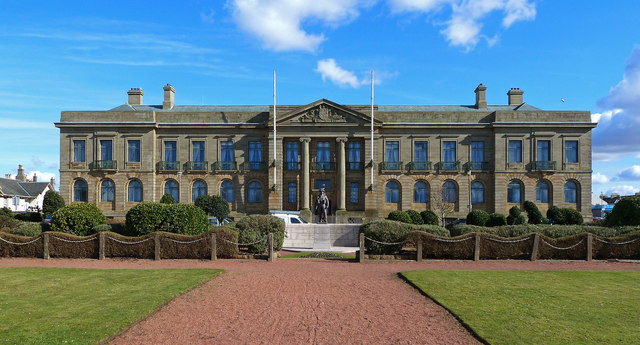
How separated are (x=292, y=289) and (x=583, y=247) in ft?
48.0

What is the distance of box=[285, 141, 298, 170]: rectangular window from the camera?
51156 millimetres

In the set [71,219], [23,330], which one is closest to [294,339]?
[23,330]

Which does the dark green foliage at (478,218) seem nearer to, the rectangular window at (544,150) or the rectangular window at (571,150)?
the rectangular window at (544,150)

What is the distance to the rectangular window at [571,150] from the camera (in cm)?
4959

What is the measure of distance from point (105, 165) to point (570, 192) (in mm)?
48434

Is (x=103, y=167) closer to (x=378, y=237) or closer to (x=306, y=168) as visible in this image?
(x=306, y=168)

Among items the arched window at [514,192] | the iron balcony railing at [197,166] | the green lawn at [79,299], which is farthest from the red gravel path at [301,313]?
the arched window at [514,192]

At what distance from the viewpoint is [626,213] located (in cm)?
2792

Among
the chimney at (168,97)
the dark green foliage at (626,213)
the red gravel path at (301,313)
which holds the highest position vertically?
the chimney at (168,97)

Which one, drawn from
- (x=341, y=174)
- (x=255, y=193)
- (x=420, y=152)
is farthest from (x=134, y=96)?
(x=420, y=152)

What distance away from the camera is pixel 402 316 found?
10.7 metres

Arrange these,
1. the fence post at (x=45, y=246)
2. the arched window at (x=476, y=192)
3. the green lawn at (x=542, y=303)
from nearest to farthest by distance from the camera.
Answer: the green lawn at (x=542, y=303)
the fence post at (x=45, y=246)
the arched window at (x=476, y=192)

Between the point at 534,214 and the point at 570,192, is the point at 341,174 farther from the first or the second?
the point at 570,192

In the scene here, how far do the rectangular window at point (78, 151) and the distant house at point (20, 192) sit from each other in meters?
18.9
